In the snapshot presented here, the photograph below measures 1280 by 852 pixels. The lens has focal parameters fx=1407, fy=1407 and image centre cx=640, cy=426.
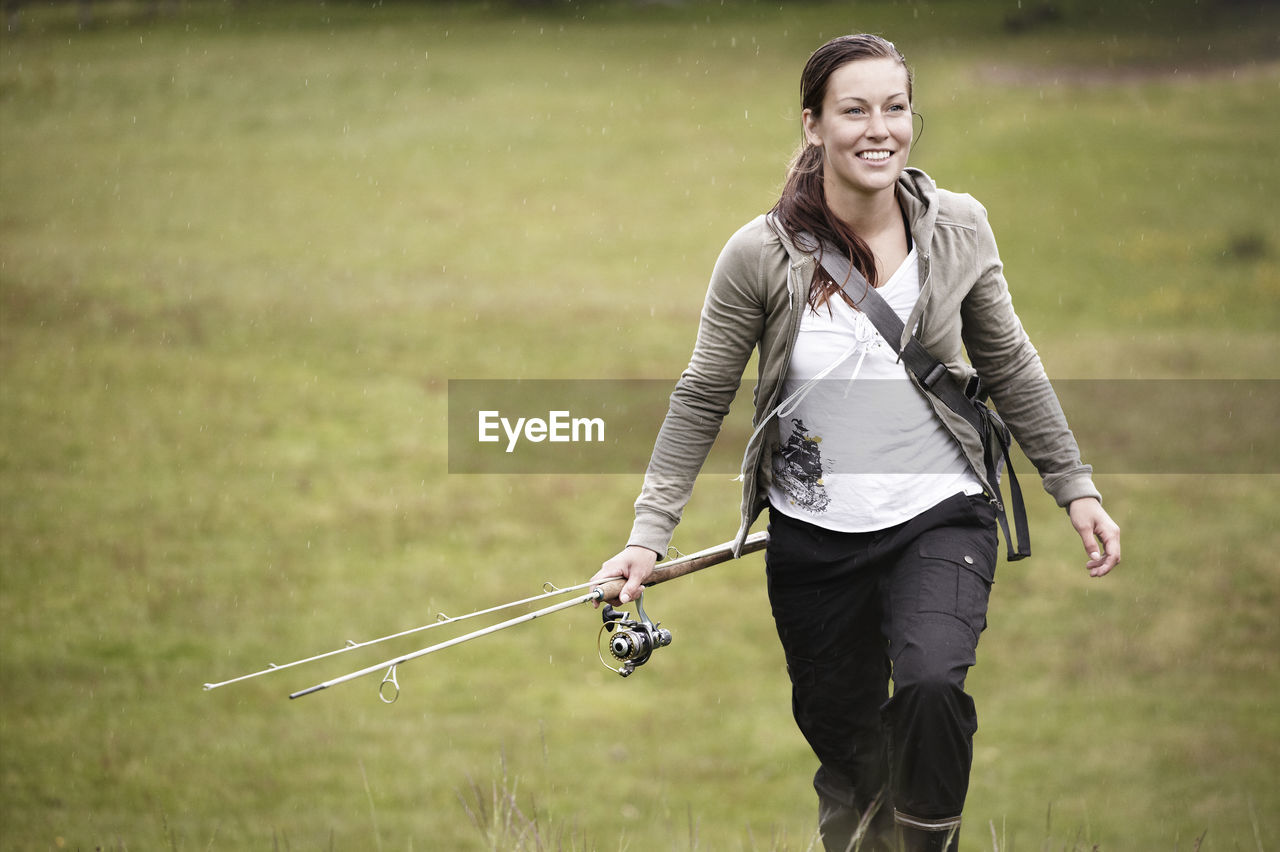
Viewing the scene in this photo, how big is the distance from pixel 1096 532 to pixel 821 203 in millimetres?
1264

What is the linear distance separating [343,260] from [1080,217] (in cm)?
1433

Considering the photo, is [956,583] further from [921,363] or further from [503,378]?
[503,378]

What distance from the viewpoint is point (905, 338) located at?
13.0 feet

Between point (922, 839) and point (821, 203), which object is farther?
point (821, 203)

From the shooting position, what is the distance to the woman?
3.96 m

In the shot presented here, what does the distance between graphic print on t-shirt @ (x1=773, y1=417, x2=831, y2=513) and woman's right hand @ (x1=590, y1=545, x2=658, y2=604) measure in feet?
1.51

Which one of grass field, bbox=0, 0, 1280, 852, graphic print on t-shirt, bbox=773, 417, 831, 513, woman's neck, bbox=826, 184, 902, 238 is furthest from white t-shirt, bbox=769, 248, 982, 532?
grass field, bbox=0, 0, 1280, 852

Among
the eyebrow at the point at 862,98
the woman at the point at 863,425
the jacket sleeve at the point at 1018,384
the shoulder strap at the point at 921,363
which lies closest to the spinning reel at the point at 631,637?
the woman at the point at 863,425

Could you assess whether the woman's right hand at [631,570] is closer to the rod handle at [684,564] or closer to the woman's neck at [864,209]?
the rod handle at [684,564]

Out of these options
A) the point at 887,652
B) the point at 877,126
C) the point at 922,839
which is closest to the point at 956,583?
the point at 887,652

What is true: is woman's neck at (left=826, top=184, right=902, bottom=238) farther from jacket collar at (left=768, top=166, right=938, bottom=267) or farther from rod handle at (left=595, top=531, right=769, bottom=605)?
rod handle at (left=595, top=531, right=769, bottom=605)

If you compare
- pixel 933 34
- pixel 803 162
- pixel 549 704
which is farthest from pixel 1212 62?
pixel 803 162

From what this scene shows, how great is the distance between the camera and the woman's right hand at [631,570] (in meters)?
4.07

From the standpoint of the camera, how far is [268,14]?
Answer: 44312mm
